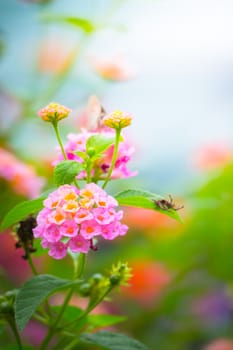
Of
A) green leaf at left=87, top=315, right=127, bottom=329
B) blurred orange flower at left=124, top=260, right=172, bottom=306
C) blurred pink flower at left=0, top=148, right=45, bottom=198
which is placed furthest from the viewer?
blurred orange flower at left=124, top=260, right=172, bottom=306

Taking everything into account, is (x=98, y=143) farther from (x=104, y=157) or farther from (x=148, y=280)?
(x=148, y=280)

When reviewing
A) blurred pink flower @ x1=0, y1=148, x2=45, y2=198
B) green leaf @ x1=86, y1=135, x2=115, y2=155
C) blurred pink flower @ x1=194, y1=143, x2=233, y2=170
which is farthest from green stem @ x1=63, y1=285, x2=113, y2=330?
blurred pink flower @ x1=194, y1=143, x2=233, y2=170

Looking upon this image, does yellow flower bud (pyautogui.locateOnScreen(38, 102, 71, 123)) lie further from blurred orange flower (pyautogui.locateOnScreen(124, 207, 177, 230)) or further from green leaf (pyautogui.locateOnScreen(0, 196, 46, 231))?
blurred orange flower (pyautogui.locateOnScreen(124, 207, 177, 230))

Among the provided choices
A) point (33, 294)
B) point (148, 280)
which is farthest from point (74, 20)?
point (33, 294)

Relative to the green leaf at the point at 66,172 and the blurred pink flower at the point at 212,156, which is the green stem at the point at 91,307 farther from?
the blurred pink flower at the point at 212,156

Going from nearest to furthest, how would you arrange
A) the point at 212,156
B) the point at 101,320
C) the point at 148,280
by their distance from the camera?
the point at 101,320, the point at 148,280, the point at 212,156

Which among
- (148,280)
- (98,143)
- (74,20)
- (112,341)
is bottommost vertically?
(112,341)
